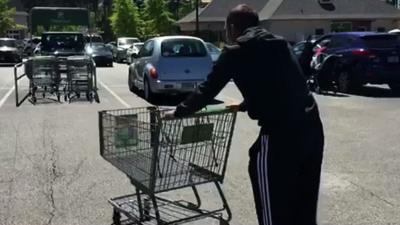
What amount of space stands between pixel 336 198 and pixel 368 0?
162 ft

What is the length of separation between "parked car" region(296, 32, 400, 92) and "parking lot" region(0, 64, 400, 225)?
140 inches

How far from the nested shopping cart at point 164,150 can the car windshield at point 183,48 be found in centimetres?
989

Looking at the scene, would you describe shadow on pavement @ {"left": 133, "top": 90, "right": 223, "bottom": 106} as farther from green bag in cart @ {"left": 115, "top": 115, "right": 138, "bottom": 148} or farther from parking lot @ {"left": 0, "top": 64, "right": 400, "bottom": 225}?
green bag in cart @ {"left": 115, "top": 115, "right": 138, "bottom": 148}

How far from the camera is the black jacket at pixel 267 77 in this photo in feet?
11.2

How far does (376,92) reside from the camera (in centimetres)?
1703

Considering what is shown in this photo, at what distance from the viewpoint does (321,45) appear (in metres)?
18.6

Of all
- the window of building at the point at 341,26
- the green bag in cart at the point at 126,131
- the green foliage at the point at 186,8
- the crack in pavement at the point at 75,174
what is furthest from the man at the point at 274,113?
the green foliage at the point at 186,8

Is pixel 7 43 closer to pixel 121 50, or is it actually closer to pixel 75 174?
pixel 121 50

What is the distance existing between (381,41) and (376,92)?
1448 mm

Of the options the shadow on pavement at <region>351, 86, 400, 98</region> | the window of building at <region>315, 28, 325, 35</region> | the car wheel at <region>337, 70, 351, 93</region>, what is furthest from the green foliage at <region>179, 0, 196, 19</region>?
the car wheel at <region>337, 70, 351, 93</region>

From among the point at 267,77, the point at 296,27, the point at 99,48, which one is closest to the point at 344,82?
the point at 267,77

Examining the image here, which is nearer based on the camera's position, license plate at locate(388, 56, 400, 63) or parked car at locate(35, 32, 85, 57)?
license plate at locate(388, 56, 400, 63)

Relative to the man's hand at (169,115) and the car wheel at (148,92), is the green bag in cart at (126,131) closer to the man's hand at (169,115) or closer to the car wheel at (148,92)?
the man's hand at (169,115)

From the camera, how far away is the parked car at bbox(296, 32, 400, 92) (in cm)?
1619
